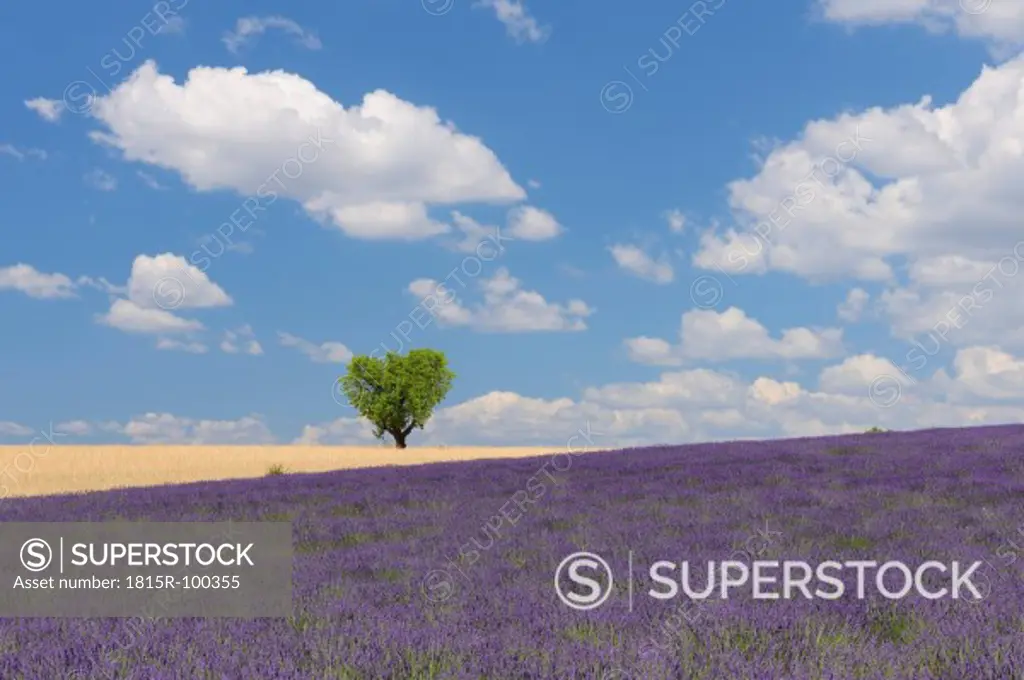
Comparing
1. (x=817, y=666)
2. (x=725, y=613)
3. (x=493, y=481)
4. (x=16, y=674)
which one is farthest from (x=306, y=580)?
(x=493, y=481)

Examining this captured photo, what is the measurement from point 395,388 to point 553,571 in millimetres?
48828

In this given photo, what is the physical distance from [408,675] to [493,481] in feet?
31.2

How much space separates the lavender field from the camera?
4.27 metres

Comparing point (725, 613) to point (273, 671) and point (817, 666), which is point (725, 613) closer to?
point (817, 666)

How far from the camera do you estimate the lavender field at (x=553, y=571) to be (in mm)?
4273

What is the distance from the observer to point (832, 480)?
12359 mm

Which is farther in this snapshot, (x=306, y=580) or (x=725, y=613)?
(x=306, y=580)

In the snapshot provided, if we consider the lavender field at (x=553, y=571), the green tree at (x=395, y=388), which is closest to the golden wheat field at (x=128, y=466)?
the green tree at (x=395, y=388)

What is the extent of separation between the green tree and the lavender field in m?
40.2

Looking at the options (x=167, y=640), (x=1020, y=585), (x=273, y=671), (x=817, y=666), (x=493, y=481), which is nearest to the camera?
(x=273, y=671)

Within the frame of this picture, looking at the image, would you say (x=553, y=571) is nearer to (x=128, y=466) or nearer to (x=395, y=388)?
(x=128, y=466)

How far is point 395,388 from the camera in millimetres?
55031

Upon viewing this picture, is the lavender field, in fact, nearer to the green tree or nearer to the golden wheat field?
the golden wheat field

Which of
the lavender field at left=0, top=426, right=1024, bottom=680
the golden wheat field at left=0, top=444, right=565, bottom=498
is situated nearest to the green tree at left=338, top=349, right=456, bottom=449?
the golden wheat field at left=0, top=444, right=565, bottom=498
